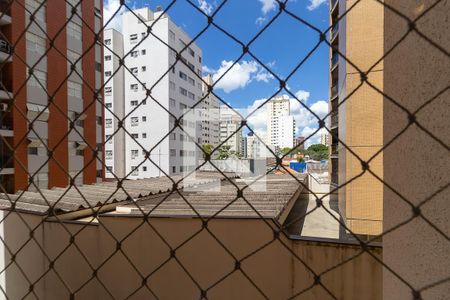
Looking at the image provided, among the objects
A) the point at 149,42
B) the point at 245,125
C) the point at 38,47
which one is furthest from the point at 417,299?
the point at 149,42

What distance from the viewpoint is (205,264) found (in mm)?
2643

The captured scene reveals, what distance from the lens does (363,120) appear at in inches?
183

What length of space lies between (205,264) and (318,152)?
2989cm

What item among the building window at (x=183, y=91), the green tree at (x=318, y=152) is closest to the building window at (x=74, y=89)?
the building window at (x=183, y=91)

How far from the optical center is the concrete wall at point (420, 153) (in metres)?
0.38

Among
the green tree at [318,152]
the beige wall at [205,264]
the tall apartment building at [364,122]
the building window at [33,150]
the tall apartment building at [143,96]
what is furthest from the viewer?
the green tree at [318,152]

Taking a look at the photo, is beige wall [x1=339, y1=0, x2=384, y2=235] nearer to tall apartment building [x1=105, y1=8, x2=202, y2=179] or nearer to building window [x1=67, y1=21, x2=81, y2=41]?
building window [x1=67, y1=21, x2=81, y2=41]

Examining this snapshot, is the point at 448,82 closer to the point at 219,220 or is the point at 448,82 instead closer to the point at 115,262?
the point at 219,220

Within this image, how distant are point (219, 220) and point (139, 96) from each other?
49.7ft

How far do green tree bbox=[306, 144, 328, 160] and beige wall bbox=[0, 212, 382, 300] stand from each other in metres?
23.8

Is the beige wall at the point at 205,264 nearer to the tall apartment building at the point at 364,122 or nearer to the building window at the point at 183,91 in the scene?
the tall apartment building at the point at 364,122

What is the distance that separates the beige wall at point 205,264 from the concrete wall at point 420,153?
2080 mm

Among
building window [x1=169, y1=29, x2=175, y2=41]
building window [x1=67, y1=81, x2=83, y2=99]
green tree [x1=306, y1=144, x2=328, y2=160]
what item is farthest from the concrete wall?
green tree [x1=306, y1=144, x2=328, y2=160]

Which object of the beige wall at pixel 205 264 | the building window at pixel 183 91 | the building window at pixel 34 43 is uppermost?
the building window at pixel 183 91
